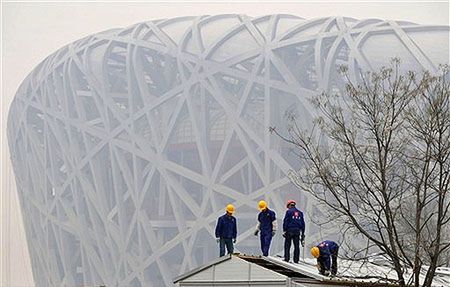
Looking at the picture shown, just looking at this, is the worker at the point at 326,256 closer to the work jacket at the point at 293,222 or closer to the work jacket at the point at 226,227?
the work jacket at the point at 293,222

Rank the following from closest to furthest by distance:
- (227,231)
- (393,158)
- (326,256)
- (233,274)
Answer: (233,274)
(326,256)
(227,231)
(393,158)

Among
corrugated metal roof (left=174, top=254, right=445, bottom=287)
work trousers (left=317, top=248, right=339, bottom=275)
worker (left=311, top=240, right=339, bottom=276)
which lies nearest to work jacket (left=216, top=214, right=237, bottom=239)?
corrugated metal roof (left=174, top=254, right=445, bottom=287)

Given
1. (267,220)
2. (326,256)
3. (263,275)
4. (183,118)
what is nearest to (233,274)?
(263,275)

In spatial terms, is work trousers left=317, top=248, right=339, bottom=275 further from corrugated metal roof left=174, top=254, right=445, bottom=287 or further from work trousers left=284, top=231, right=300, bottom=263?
work trousers left=284, top=231, right=300, bottom=263

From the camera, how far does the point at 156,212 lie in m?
49.8

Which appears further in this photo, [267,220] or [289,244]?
[267,220]

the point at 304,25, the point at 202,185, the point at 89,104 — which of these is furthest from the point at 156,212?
the point at 304,25

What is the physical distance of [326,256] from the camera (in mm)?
20078

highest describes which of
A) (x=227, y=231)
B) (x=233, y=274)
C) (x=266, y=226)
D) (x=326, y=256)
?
(x=266, y=226)

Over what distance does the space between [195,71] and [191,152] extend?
144 inches

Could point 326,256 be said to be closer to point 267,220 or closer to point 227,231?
point 267,220

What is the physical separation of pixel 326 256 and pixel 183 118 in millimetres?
29401

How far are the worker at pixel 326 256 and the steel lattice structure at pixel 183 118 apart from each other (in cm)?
2573

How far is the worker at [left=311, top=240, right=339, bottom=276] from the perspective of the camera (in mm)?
19844
